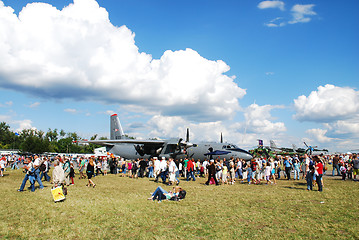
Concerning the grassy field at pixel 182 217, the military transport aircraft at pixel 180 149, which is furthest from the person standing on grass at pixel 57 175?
the military transport aircraft at pixel 180 149

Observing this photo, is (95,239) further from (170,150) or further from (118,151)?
(118,151)

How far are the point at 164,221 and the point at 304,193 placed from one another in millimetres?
8508

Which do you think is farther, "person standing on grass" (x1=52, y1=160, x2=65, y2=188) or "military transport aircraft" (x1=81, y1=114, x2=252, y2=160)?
"military transport aircraft" (x1=81, y1=114, x2=252, y2=160)

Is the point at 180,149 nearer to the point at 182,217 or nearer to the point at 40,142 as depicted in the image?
the point at 182,217

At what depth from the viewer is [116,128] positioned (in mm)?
38344

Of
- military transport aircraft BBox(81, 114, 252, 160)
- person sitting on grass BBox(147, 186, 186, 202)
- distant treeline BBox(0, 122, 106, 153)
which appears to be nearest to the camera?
person sitting on grass BBox(147, 186, 186, 202)

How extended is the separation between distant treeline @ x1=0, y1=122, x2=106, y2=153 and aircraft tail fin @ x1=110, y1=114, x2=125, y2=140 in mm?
54567

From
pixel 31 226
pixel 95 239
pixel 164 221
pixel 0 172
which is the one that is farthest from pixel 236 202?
pixel 0 172

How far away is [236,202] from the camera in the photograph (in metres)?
10.3

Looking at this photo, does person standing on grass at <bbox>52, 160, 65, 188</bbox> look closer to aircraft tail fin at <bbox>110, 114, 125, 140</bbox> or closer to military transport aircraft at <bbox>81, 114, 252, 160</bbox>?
military transport aircraft at <bbox>81, 114, 252, 160</bbox>

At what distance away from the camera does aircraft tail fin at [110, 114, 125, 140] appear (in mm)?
38250

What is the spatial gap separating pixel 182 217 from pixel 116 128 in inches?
1262

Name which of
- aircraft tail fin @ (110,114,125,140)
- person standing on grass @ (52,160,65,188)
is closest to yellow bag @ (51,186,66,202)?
person standing on grass @ (52,160,65,188)

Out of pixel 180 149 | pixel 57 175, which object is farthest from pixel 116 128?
pixel 57 175
